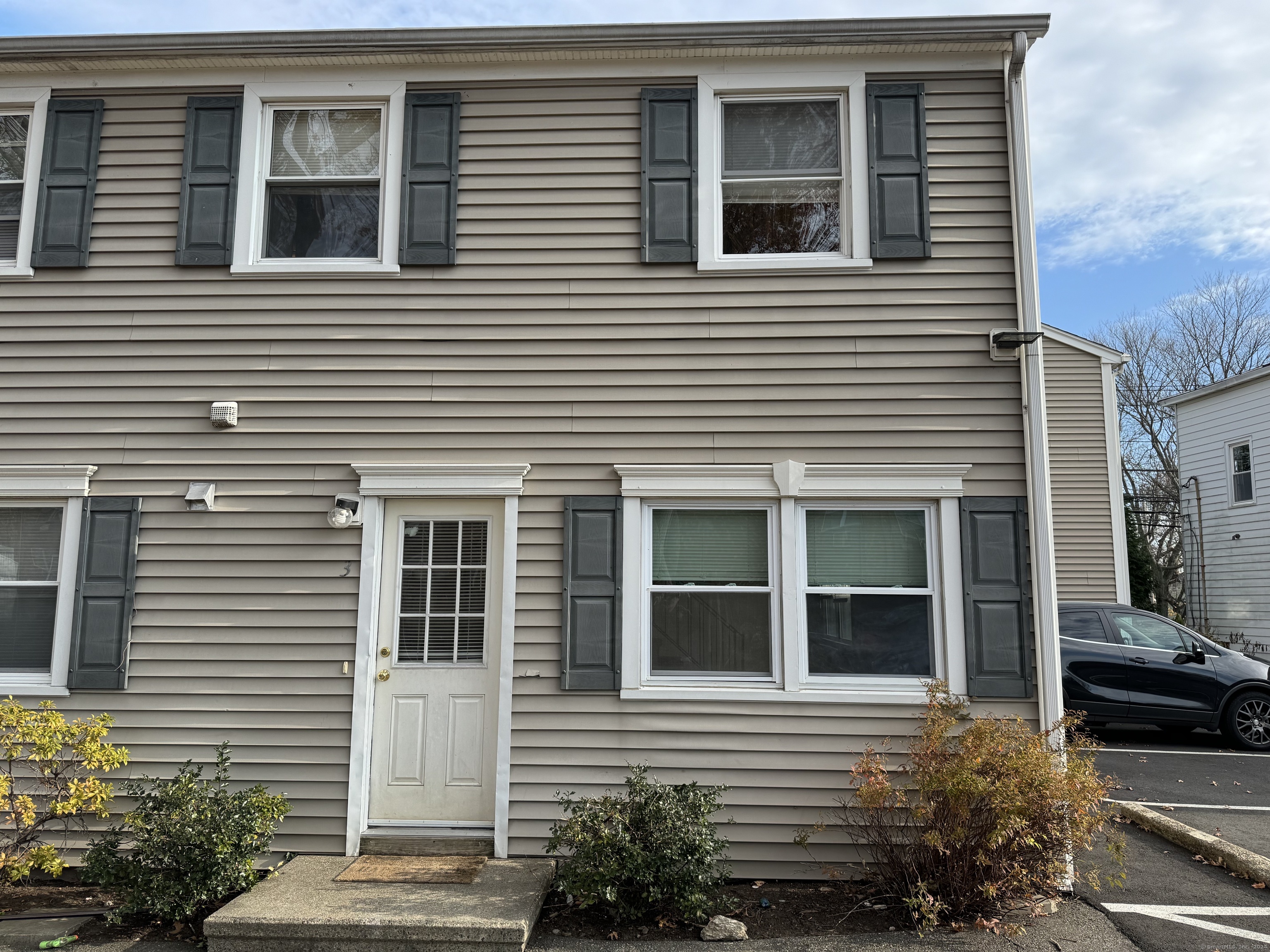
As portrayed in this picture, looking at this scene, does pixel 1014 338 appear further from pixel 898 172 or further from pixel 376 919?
pixel 376 919

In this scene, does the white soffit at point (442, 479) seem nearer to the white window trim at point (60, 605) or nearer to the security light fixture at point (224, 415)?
the security light fixture at point (224, 415)

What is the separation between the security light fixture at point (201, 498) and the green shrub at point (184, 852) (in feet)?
5.39

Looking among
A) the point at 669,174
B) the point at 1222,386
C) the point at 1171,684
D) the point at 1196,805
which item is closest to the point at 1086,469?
the point at 1171,684

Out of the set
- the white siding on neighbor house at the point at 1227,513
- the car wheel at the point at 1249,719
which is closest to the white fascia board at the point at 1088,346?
the white siding on neighbor house at the point at 1227,513

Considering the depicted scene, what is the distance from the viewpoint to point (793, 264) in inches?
224

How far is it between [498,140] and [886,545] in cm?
375

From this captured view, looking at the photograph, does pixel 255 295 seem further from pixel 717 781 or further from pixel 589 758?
pixel 717 781

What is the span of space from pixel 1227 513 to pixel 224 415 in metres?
17.1

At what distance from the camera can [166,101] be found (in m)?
6.04

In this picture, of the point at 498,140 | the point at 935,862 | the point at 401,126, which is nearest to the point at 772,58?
the point at 498,140

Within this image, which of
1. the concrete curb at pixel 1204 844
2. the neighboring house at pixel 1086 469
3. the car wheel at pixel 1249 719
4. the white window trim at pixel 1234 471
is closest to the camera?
the concrete curb at pixel 1204 844

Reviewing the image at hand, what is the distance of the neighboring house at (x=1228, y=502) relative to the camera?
15047 millimetres

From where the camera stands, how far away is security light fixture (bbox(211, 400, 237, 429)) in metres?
5.62

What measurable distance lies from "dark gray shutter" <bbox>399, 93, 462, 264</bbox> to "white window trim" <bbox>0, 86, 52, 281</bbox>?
2540mm
